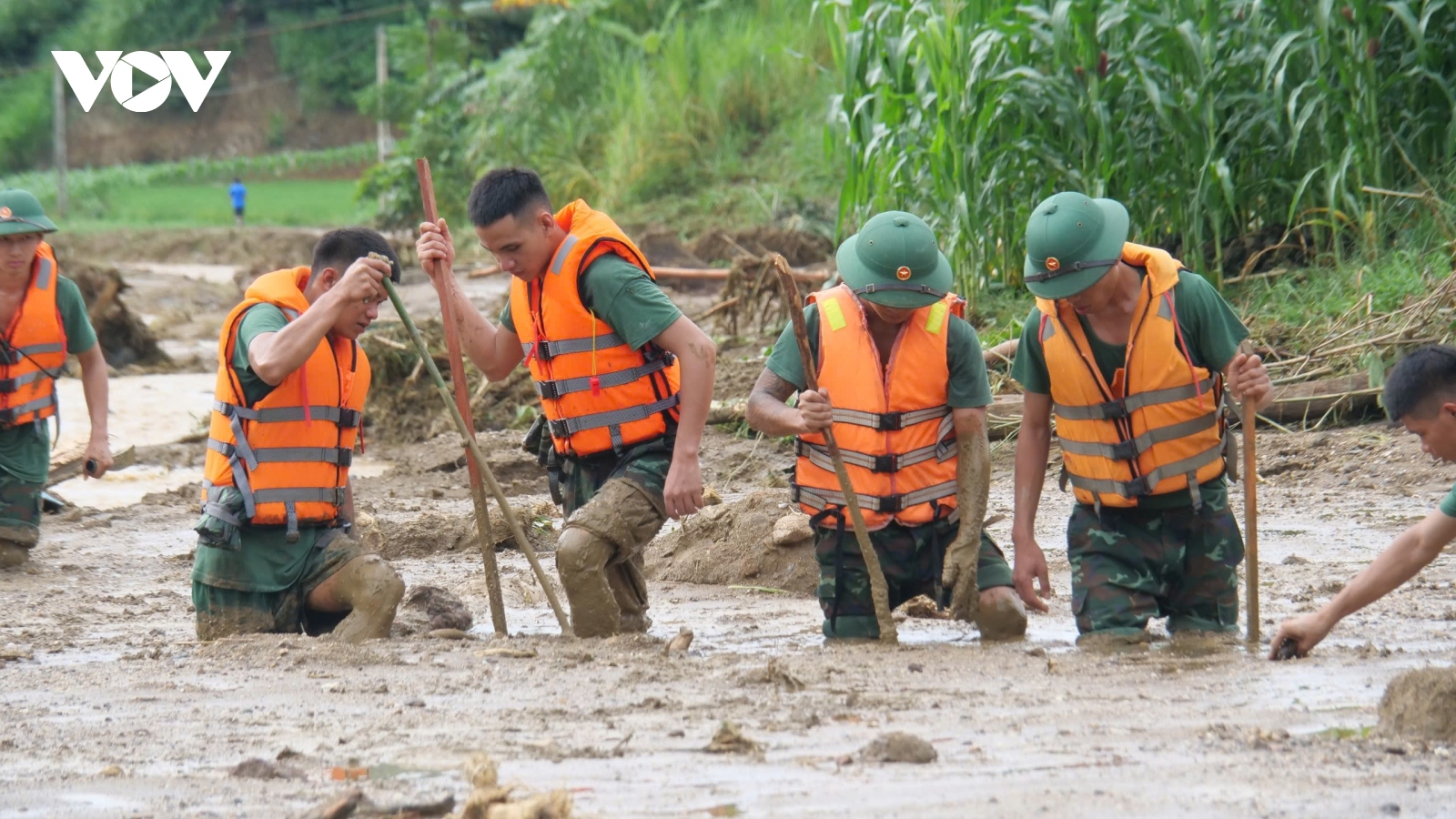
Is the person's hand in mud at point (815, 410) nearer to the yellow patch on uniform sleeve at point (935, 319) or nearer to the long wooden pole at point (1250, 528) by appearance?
the yellow patch on uniform sleeve at point (935, 319)

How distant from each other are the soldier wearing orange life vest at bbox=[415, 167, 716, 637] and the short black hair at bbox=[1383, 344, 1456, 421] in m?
2.19

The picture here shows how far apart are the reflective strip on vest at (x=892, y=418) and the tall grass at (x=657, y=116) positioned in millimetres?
13077

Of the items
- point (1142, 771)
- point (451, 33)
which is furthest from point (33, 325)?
point (451, 33)

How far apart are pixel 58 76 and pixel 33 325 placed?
41.9 m

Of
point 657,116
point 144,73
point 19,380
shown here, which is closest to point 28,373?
point 19,380

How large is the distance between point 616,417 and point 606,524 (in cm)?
39

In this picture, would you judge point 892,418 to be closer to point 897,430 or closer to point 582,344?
point 897,430

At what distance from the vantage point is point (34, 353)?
805 cm

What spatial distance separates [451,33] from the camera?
32.9 m

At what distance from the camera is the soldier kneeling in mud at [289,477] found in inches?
225

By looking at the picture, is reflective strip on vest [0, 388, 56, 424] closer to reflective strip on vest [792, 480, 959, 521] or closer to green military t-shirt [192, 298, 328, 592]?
green military t-shirt [192, 298, 328, 592]

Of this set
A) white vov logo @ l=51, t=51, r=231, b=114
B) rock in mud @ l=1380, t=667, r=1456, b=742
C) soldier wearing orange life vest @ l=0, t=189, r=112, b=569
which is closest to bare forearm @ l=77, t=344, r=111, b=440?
soldier wearing orange life vest @ l=0, t=189, r=112, b=569

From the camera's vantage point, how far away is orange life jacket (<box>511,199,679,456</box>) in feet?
19.1

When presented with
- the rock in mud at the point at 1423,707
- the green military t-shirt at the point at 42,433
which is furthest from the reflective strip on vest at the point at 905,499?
the green military t-shirt at the point at 42,433
